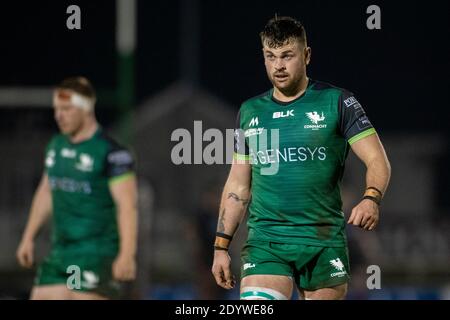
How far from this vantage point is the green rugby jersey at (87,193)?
9.37m

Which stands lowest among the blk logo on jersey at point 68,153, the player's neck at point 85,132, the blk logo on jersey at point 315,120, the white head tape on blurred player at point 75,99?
the blk logo on jersey at point 315,120

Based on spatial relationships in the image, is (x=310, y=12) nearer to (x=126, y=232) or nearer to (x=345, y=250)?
(x=126, y=232)

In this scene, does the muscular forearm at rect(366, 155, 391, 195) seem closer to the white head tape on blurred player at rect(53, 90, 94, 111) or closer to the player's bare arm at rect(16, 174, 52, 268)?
the white head tape on blurred player at rect(53, 90, 94, 111)

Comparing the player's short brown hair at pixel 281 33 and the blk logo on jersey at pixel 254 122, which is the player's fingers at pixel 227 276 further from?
the player's short brown hair at pixel 281 33

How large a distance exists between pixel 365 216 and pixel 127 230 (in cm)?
356

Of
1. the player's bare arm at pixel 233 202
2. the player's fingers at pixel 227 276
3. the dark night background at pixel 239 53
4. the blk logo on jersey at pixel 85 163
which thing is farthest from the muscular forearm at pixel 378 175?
the dark night background at pixel 239 53

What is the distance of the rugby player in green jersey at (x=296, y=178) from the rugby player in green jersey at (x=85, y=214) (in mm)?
2630

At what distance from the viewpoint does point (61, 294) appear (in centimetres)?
922

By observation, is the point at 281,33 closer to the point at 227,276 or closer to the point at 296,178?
the point at 296,178

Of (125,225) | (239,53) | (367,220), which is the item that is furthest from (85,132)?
(239,53)

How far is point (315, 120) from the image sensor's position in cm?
677

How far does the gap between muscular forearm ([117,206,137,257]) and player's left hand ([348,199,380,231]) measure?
11.3ft

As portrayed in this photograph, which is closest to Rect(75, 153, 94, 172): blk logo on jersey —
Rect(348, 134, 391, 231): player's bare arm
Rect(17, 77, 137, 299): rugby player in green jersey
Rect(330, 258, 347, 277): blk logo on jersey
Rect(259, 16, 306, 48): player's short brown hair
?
Rect(17, 77, 137, 299): rugby player in green jersey

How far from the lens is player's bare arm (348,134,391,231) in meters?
6.11
